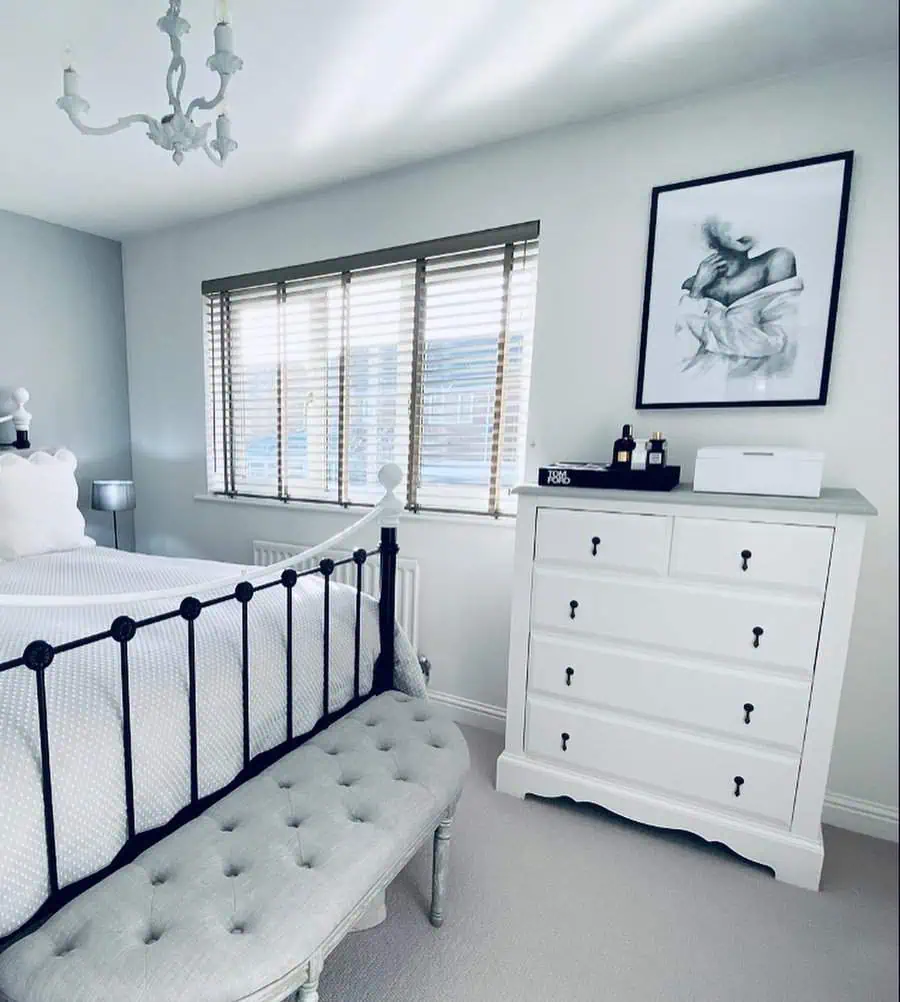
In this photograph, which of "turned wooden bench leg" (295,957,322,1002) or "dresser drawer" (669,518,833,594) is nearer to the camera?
"turned wooden bench leg" (295,957,322,1002)

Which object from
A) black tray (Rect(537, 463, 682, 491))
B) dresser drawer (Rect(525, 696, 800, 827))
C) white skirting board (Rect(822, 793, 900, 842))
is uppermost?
black tray (Rect(537, 463, 682, 491))

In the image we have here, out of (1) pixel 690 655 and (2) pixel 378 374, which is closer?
(1) pixel 690 655

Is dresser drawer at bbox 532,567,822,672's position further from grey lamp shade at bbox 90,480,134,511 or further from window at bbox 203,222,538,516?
grey lamp shade at bbox 90,480,134,511

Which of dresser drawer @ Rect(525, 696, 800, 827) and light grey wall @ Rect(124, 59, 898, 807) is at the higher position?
light grey wall @ Rect(124, 59, 898, 807)

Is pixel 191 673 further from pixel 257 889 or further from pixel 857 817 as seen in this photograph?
pixel 857 817

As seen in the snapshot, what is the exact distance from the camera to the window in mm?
2115

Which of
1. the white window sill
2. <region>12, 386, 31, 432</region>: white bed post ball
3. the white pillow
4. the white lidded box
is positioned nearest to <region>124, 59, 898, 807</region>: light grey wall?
the white window sill

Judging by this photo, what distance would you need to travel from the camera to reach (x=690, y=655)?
153 centimetres

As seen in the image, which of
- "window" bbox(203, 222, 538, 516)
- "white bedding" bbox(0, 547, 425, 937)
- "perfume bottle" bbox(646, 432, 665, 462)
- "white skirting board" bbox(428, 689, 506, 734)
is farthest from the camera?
"white skirting board" bbox(428, 689, 506, 734)

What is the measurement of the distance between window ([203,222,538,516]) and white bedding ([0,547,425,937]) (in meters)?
0.85

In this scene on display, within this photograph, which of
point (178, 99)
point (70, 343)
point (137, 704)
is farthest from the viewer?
point (70, 343)

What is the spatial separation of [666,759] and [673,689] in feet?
0.69

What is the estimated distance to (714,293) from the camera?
1700 millimetres

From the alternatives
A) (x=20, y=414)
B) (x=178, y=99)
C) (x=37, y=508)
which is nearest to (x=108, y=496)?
(x=20, y=414)
